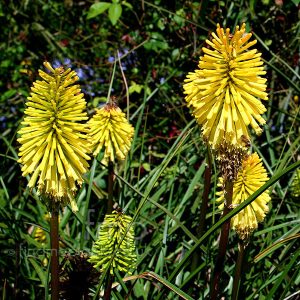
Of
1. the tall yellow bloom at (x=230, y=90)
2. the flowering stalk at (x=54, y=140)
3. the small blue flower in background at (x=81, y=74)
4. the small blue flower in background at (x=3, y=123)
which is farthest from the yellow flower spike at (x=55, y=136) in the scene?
the small blue flower in background at (x=3, y=123)

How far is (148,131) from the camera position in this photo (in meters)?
5.03

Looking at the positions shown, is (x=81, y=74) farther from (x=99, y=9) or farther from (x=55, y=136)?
(x=55, y=136)

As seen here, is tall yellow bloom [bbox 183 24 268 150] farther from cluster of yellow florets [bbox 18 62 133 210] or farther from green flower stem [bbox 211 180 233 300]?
cluster of yellow florets [bbox 18 62 133 210]

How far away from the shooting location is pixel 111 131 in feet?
10.1

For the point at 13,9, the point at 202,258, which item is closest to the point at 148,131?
the point at 202,258

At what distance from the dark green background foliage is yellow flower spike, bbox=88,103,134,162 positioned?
0.90ft

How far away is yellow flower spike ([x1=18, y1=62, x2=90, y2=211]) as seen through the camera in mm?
2105

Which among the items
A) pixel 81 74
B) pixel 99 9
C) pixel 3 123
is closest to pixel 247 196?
pixel 99 9

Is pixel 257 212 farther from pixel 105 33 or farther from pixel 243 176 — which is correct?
pixel 105 33

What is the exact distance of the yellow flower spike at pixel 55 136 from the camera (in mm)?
2105

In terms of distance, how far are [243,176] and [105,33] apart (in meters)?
3.49

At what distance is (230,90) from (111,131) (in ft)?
3.43

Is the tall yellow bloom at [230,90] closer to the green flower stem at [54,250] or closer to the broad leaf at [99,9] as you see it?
the green flower stem at [54,250]

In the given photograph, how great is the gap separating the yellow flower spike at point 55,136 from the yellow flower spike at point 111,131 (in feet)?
2.85
